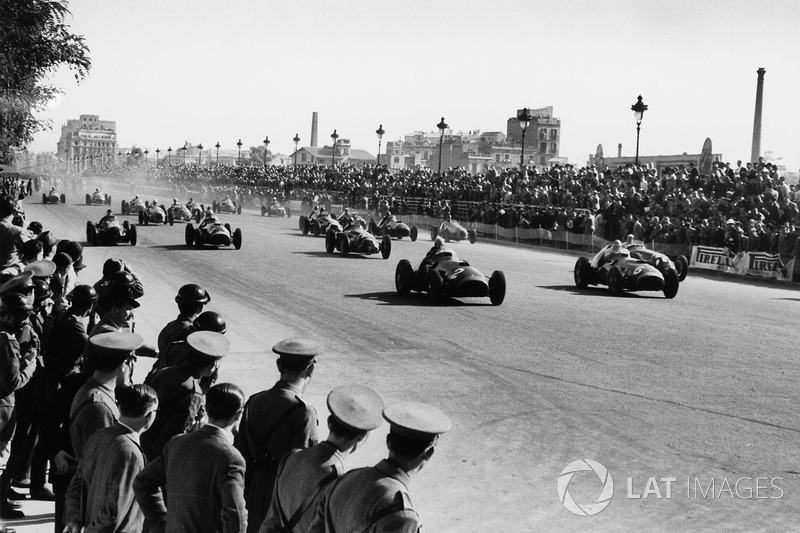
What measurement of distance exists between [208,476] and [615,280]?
17694 mm

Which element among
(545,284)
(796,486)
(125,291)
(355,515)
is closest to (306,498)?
(355,515)

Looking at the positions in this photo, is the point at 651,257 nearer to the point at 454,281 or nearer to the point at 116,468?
the point at 454,281

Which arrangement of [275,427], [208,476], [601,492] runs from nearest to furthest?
[208,476]
[275,427]
[601,492]

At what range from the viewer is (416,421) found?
366 cm

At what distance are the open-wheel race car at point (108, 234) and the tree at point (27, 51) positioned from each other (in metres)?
6.40

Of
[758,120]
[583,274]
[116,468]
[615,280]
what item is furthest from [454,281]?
[758,120]

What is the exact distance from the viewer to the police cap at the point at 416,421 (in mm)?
3596

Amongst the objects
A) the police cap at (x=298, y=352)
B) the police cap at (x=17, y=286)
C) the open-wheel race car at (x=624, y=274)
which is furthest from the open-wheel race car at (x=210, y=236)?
the police cap at (x=298, y=352)

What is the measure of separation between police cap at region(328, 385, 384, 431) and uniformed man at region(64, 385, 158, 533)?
1.17 metres

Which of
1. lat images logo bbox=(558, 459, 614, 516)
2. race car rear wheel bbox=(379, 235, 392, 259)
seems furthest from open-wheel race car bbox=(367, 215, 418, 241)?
lat images logo bbox=(558, 459, 614, 516)

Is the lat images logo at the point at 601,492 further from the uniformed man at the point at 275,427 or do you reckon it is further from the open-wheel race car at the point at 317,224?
the open-wheel race car at the point at 317,224

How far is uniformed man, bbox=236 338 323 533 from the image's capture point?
5.05 m

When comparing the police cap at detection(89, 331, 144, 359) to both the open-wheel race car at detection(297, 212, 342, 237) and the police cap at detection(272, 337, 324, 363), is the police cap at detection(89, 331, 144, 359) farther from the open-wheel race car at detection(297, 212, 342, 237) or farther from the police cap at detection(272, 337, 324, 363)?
the open-wheel race car at detection(297, 212, 342, 237)

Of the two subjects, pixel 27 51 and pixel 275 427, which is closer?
pixel 275 427
